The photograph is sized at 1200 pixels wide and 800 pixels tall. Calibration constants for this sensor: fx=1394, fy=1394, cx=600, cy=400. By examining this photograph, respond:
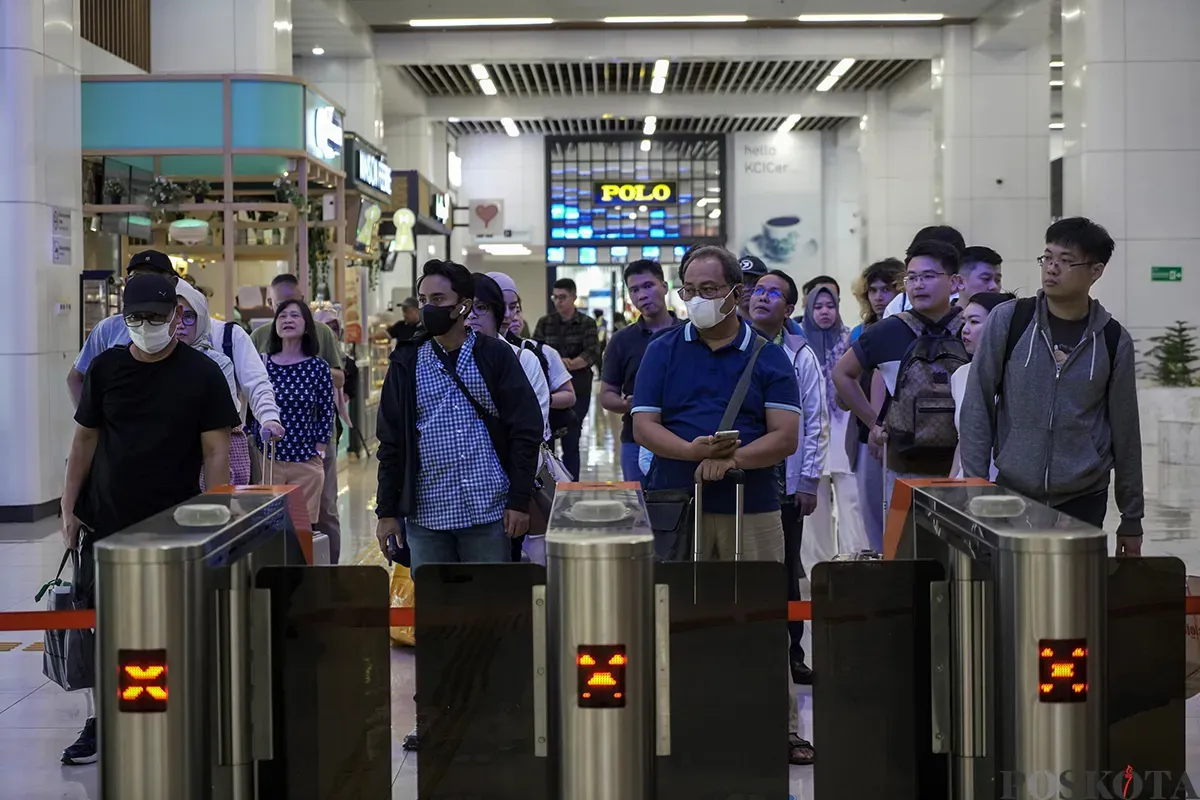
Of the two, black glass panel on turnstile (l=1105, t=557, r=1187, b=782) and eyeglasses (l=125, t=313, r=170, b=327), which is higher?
eyeglasses (l=125, t=313, r=170, b=327)

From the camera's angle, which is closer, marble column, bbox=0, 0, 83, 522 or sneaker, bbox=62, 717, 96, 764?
sneaker, bbox=62, 717, 96, 764

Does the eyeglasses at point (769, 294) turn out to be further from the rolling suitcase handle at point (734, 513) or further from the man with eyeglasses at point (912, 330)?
the rolling suitcase handle at point (734, 513)

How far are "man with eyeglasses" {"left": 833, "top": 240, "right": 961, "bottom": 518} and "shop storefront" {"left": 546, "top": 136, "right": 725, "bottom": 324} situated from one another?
2673cm

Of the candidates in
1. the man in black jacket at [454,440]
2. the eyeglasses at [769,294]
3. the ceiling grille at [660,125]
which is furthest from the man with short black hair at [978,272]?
the ceiling grille at [660,125]

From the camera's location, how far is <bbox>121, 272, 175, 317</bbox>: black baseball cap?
3930mm

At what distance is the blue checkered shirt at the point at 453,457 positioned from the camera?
14.0 feet

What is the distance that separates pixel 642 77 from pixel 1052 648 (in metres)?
22.9

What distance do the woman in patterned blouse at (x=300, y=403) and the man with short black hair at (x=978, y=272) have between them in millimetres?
3029

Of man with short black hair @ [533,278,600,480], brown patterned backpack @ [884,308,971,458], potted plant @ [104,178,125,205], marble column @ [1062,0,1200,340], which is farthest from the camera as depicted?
marble column @ [1062,0,1200,340]

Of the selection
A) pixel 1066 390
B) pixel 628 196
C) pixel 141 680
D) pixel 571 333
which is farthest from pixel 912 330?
pixel 628 196

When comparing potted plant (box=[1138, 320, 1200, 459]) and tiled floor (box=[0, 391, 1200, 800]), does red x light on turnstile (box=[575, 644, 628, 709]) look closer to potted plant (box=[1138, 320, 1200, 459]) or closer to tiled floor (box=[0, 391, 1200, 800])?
tiled floor (box=[0, 391, 1200, 800])

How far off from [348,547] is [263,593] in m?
5.72

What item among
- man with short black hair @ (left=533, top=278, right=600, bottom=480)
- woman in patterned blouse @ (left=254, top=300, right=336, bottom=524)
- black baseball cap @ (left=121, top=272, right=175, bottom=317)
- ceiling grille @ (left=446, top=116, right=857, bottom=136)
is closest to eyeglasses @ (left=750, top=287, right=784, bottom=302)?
woman in patterned blouse @ (left=254, top=300, right=336, bottom=524)

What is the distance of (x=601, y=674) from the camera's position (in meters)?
2.88
